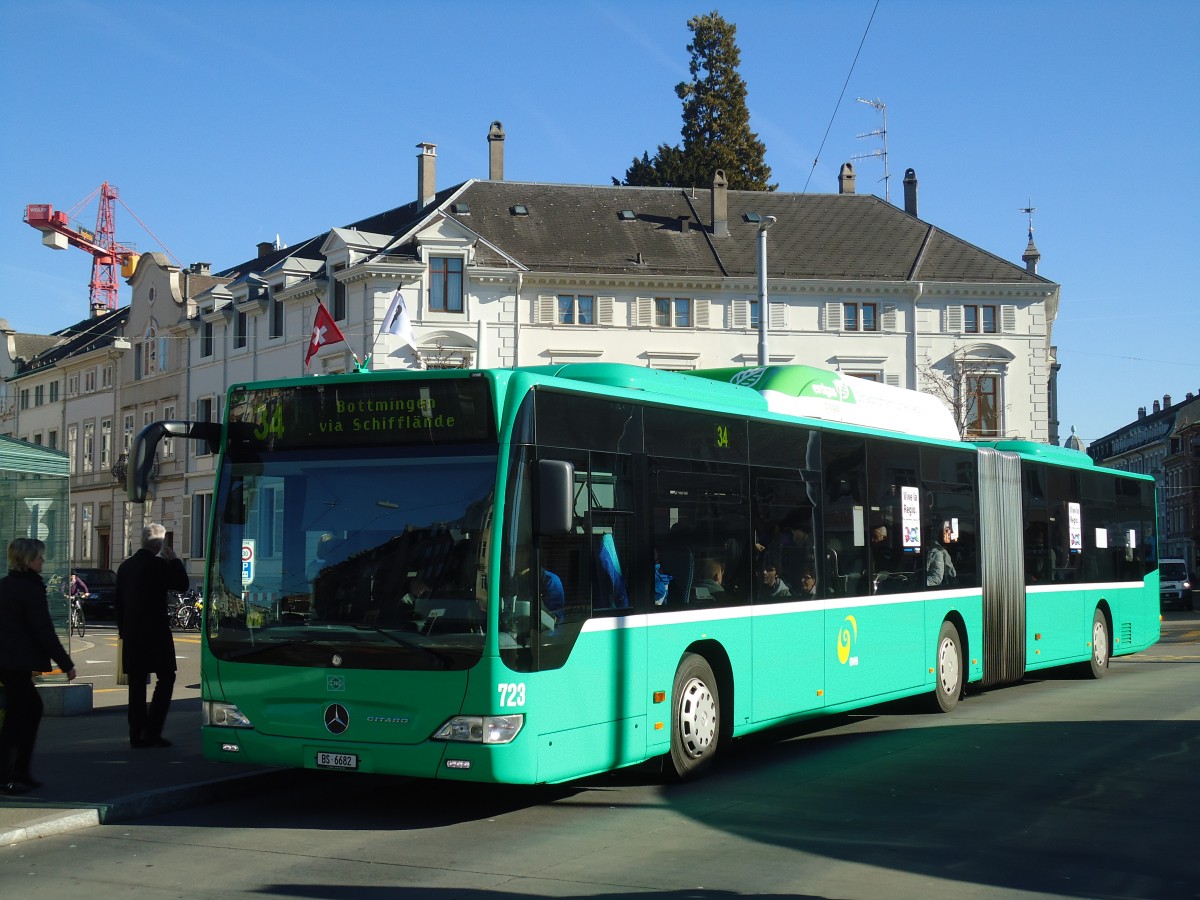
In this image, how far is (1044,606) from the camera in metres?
18.8

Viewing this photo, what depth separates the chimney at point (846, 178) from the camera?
6431cm

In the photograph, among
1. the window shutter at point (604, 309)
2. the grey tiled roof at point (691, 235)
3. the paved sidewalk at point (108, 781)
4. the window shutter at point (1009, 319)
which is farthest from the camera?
the window shutter at point (1009, 319)

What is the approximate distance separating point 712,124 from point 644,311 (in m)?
17.2

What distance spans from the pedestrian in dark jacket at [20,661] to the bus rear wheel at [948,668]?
935cm

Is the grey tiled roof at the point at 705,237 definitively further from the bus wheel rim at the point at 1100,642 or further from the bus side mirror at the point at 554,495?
the bus side mirror at the point at 554,495

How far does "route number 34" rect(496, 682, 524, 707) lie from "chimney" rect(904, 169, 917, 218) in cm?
5768

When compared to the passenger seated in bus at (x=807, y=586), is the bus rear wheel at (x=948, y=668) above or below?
below

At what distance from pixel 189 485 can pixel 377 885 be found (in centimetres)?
5727

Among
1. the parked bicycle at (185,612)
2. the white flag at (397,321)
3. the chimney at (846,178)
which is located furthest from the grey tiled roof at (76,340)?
the white flag at (397,321)

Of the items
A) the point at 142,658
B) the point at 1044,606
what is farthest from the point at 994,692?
the point at 142,658

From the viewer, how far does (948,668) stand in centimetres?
1598

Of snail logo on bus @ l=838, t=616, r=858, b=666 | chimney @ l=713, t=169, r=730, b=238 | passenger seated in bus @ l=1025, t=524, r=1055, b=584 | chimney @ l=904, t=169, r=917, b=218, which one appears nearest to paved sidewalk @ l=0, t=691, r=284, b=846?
snail logo on bus @ l=838, t=616, r=858, b=666

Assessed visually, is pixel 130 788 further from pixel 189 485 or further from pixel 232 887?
pixel 189 485

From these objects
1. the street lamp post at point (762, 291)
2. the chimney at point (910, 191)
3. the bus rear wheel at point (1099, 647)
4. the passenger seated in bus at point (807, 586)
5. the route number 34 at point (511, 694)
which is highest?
the chimney at point (910, 191)
